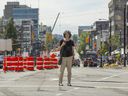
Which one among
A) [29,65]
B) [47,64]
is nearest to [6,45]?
[47,64]

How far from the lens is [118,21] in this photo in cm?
16312

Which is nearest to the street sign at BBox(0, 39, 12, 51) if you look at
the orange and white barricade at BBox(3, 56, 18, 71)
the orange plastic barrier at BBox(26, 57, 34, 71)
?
the orange plastic barrier at BBox(26, 57, 34, 71)

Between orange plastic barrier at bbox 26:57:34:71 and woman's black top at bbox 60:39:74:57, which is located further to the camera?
orange plastic barrier at bbox 26:57:34:71

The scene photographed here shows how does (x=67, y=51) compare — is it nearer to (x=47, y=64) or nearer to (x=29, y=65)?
(x=29, y=65)

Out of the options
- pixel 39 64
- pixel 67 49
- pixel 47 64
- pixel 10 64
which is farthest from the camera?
pixel 47 64

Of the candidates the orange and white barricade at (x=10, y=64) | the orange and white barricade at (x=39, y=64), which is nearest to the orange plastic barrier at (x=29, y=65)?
the orange and white barricade at (x=10, y=64)

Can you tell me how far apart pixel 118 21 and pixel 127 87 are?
14735 cm

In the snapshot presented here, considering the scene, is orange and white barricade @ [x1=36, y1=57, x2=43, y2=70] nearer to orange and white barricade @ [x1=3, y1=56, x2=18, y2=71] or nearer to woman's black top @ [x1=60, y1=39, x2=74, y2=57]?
orange and white barricade @ [x1=3, y1=56, x2=18, y2=71]

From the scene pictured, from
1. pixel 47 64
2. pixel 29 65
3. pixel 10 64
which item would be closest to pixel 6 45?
pixel 47 64

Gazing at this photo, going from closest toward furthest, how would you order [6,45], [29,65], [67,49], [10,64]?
[67,49] < [10,64] < [29,65] < [6,45]

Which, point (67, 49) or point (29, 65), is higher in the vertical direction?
point (67, 49)

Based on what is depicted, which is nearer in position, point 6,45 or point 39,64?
point 39,64

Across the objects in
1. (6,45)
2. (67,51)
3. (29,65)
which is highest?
(6,45)

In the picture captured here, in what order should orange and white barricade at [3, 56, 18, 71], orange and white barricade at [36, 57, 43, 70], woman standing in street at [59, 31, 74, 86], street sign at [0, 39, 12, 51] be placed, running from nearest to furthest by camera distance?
woman standing in street at [59, 31, 74, 86] → orange and white barricade at [3, 56, 18, 71] → orange and white barricade at [36, 57, 43, 70] → street sign at [0, 39, 12, 51]
